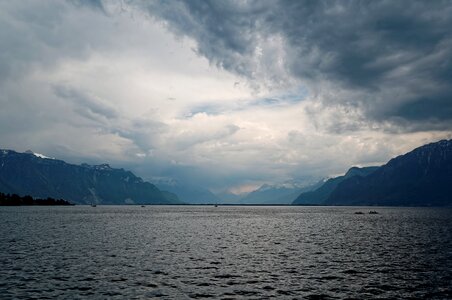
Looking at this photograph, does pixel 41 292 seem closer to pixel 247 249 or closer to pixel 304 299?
pixel 304 299

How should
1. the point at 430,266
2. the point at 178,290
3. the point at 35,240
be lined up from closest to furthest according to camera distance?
1. the point at 178,290
2. the point at 430,266
3. the point at 35,240

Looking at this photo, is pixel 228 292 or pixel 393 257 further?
pixel 393 257

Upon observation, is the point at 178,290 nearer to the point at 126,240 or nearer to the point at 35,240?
the point at 126,240

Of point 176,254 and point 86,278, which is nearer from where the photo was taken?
point 86,278

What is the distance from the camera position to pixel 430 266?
6362cm

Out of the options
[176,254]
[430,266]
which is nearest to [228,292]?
[176,254]

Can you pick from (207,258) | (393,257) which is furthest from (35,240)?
(393,257)

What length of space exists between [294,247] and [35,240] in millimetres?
63556

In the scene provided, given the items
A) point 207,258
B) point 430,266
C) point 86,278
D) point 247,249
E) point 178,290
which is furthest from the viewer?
point 247,249

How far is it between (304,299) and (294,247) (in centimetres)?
4653

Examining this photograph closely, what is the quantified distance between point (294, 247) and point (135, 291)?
169ft

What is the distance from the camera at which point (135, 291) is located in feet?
147

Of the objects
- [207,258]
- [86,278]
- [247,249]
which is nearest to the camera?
[86,278]

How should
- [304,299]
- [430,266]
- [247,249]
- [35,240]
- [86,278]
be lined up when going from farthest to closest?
[35,240] < [247,249] < [430,266] < [86,278] < [304,299]
